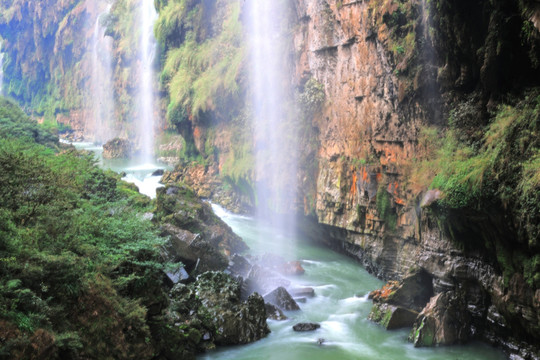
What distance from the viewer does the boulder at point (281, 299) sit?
1456 cm

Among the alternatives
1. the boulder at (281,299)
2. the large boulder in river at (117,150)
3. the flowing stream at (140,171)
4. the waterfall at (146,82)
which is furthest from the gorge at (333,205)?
the large boulder in river at (117,150)

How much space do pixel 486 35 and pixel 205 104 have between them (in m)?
→ 20.4

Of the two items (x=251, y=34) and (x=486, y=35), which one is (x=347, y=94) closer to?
(x=486, y=35)

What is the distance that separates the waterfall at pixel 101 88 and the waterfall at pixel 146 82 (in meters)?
10.5

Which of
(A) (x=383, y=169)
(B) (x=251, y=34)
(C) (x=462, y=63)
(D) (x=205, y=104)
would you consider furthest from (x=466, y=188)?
(D) (x=205, y=104)

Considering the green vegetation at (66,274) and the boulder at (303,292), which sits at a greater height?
the green vegetation at (66,274)

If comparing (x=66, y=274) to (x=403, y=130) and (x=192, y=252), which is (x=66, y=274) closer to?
(x=192, y=252)

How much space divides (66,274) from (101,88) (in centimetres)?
5523

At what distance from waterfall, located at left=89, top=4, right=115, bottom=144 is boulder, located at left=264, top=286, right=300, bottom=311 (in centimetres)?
4480

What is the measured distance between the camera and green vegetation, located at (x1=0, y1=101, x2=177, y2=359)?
7266 mm

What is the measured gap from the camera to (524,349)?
1083cm

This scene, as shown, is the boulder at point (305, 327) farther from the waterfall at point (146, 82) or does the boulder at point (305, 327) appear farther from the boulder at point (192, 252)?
the waterfall at point (146, 82)

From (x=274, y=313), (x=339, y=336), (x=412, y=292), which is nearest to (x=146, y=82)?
(x=274, y=313)

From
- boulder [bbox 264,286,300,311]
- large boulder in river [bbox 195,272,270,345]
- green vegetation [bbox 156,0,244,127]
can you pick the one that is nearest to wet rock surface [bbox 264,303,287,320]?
boulder [bbox 264,286,300,311]
